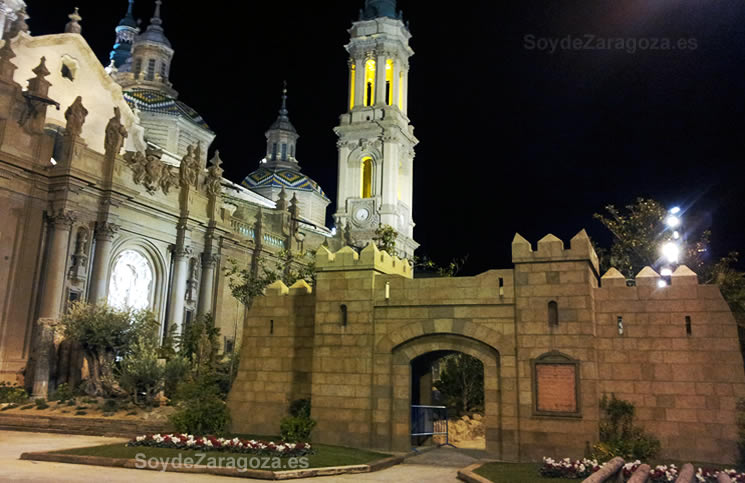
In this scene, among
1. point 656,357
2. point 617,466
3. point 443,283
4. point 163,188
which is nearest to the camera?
point 617,466

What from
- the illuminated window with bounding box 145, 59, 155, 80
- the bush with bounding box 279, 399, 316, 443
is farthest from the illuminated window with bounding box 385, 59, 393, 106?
the bush with bounding box 279, 399, 316, 443

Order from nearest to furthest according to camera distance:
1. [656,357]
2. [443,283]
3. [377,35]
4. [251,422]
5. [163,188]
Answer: [656,357], [443,283], [251,422], [163,188], [377,35]

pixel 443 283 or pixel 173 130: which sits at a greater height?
pixel 173 130

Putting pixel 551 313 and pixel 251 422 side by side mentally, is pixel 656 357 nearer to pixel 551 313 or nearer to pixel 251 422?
pixel 551 313

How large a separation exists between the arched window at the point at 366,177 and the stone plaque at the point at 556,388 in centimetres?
4641

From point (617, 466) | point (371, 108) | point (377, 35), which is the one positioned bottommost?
point (617, 466)

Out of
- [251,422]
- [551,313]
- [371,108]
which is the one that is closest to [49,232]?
[251,422]

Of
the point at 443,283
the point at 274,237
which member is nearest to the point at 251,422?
the point at 443,283

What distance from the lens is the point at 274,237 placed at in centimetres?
4638

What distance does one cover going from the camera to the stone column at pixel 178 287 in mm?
35531

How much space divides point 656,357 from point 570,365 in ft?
7.37

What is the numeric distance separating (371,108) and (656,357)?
1901 inches

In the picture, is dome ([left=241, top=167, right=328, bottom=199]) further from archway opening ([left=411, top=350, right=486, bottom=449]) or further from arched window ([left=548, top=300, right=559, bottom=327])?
arched window ([left=548, top=300, right=559, bottom=327])

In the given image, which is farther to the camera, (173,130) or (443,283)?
(173,130)
